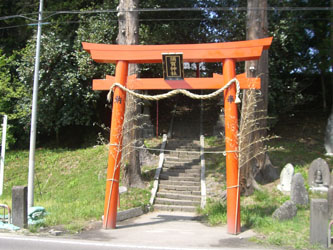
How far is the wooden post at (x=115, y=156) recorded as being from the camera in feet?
30.4

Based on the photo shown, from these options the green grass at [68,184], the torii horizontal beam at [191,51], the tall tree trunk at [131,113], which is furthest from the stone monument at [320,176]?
the tall tree trunk at [131,113]

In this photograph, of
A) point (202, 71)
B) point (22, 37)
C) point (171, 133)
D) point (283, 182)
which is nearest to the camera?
point (283, 182)

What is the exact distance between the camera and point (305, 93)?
2158 cm

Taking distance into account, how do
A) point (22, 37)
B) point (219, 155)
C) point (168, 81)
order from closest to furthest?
point (168, 81)
point (219, 155)
point (22, 37)

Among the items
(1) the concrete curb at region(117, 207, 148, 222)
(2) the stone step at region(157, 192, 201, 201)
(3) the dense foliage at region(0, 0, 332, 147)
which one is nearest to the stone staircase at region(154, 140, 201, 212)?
(2) the stone step at region(157, 192, 201, 201)

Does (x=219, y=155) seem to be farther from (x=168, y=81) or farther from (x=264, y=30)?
(x=168, y=81)

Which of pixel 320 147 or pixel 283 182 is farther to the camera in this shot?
pixel 320 147

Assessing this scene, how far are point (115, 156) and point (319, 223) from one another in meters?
5.29

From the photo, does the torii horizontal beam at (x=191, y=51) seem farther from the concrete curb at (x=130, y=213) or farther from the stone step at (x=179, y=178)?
the stone step at (x=179, y=178)

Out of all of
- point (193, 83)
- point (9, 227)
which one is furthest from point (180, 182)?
point (9, 227)

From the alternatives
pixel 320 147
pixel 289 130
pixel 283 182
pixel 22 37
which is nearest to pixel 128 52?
pixel 283 182

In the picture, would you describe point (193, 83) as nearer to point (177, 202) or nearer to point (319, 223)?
point (319, 223)

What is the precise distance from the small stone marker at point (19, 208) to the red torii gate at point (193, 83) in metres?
2.04

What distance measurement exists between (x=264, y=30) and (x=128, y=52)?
596 centimetres
